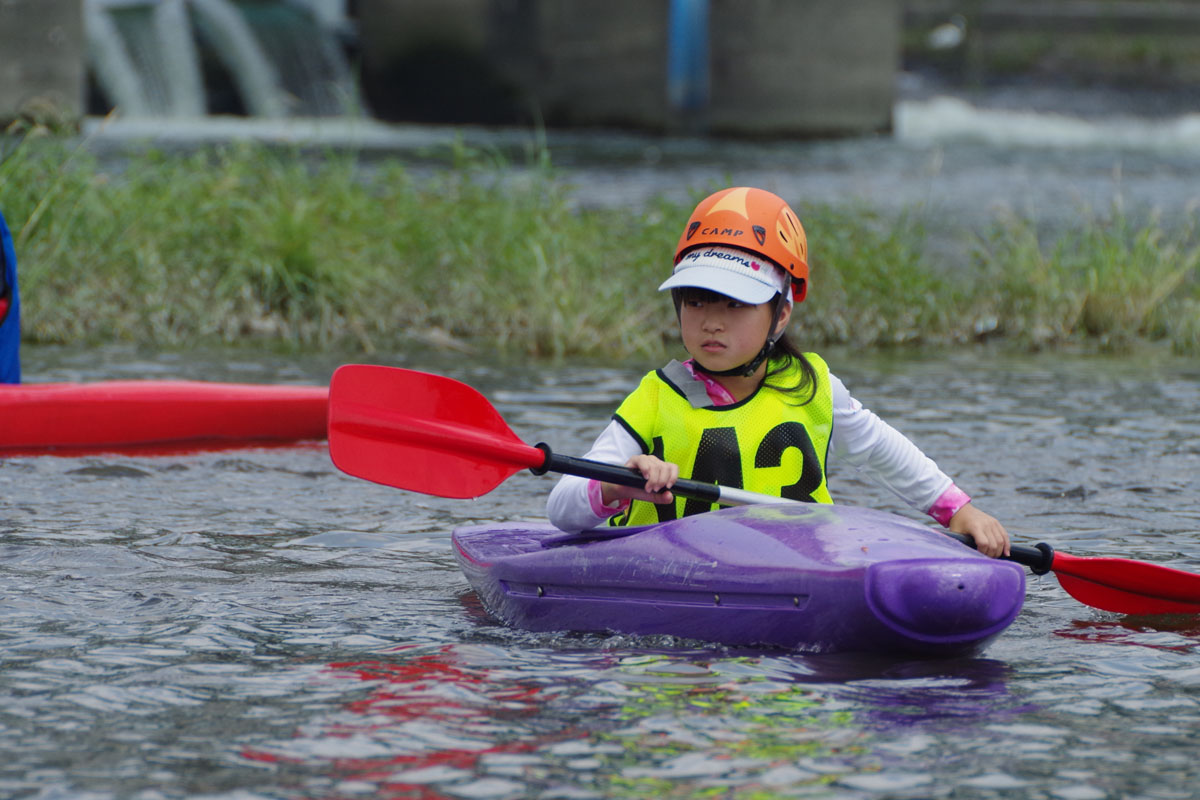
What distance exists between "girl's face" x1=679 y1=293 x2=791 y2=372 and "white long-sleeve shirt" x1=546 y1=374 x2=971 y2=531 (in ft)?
0.77

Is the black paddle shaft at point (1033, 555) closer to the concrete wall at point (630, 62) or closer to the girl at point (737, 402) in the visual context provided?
the girl at point (737, 402)

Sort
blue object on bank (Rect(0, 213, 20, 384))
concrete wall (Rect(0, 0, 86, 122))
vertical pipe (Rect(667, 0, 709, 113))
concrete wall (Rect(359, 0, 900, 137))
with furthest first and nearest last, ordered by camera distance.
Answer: concrete wall (Rect(359, 0, 900, 137)), vertical pipe (Rect(667, 0, 709, 113)), concrete wall (Rect(0, 0, 86, 122)), blue object on bank (Rect(0, 213, 20, 384))

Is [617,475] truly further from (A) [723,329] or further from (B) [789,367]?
(B) [789,367]

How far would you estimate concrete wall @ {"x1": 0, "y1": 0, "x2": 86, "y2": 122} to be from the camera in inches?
674

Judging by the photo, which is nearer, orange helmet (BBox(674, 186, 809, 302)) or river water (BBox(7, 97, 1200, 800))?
river water (BBox(7, 97, 1200, 800))

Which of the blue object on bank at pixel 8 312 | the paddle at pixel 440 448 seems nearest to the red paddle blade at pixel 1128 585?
the paddle at pixel 440 448

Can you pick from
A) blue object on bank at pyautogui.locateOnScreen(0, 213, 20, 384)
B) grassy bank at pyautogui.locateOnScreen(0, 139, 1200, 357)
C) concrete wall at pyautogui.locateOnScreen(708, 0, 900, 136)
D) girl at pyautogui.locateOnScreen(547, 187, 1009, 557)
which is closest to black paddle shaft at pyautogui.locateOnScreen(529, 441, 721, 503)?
girl at pyautogui.locateOnScreen(547, 187, 1009, 557)

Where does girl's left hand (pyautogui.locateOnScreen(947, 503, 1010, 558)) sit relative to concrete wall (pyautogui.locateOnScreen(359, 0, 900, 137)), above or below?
below

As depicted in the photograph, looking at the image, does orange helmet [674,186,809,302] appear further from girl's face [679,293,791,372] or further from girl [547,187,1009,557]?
girl's face [679,293,791,372]

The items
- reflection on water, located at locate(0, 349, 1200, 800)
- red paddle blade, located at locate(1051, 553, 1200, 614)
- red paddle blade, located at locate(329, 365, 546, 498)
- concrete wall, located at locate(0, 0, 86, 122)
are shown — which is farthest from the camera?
concrete wall, located at locate(0, 0, 86, 122)

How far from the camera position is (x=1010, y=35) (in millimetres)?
33812

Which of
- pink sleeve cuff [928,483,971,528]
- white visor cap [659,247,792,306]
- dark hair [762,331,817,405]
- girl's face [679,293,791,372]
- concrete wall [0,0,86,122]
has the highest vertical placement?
concrete wall [0,0,86,122]

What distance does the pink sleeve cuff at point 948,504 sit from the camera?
3570 millimetres

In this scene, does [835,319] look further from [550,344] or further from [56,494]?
[56,494]
